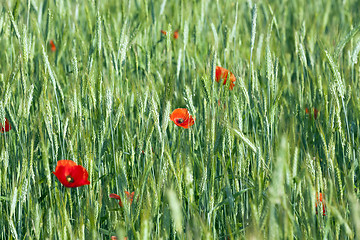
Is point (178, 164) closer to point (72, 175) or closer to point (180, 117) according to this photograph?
point (72, 175)

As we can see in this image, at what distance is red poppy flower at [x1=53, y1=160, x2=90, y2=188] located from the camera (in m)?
0.87

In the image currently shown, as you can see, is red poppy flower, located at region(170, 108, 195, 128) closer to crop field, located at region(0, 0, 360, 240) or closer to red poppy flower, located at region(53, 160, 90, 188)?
crop field, located at region(0, 0, 360, 240)

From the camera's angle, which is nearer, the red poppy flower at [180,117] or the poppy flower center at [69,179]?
the poppy flower center at [69,179]

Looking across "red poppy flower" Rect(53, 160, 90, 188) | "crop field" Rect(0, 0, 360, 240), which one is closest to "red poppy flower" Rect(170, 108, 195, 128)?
"crop field" Rect(0, 0, 360, 240)

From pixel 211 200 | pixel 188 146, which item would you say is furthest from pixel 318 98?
pixel 211 200

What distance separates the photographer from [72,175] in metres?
0.88

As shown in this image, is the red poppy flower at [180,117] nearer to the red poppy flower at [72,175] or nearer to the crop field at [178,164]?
the crop field at [178,164]

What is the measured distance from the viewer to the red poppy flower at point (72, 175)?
871mm

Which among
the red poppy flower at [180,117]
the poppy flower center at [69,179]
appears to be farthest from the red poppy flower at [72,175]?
the red poppy flower at [180,117]

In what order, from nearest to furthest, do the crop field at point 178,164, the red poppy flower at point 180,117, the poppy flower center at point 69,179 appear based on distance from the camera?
the crop field at point 178,164 → the poppy flower center at point 69,179 → the red poppy flower at point 180,117

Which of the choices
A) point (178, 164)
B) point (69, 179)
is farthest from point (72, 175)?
point (178, 164)

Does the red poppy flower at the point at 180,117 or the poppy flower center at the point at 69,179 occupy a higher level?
the red poppy flower at the point at 180,117

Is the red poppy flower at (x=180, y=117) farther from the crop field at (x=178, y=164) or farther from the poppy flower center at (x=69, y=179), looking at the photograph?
the poppy flower center at (x=69, y=179)

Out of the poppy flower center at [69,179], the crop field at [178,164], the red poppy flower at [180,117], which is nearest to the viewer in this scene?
the crop field at [178,164]
